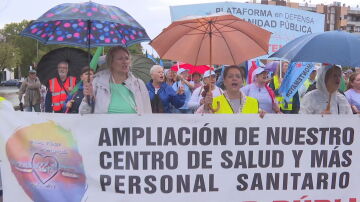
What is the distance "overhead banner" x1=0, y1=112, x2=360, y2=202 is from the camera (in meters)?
3.42

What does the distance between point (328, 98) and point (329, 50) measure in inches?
30.0

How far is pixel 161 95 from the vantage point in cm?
587

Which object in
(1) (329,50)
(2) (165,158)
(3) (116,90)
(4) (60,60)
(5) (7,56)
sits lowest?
(5) (7,56)

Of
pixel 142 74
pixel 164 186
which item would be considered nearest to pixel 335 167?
pixel 164 186

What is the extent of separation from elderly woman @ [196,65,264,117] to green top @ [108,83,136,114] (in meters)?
0.69

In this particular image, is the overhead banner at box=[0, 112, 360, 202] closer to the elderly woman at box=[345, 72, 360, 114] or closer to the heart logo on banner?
the heart logo on banner

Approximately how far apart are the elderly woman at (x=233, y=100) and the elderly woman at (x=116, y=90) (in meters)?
0.63

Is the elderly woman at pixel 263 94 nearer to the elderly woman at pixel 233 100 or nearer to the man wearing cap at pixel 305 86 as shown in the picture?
the elderly woman at pixel 233 100

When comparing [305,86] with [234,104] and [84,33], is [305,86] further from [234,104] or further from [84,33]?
[84,33]

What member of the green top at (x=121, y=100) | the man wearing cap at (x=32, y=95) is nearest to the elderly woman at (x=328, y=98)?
the green top at (x=121, y=100)

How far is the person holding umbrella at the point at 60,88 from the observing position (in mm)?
5996

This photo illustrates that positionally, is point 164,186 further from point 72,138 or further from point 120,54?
point 120,54

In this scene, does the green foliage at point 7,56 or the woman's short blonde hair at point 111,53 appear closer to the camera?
the woman's short blonde hair at point 111,53

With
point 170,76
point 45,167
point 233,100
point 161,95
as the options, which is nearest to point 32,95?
point 170,76
